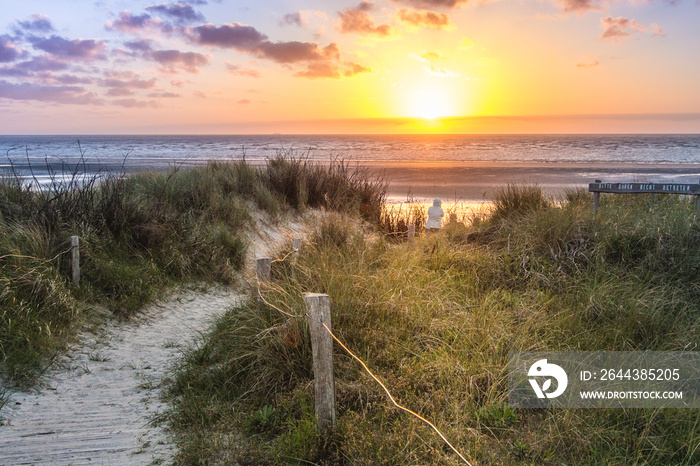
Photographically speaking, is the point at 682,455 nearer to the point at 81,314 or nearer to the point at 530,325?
the point at 530,325

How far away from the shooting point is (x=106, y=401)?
176 inches

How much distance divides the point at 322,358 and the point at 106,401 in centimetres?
248

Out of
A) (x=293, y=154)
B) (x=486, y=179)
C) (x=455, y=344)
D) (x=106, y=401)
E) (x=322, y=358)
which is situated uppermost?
(x=293, y=154)

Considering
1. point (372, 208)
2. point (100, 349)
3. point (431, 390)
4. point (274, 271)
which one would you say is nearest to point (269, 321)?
point (274, 271)

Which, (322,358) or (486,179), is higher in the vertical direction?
(486,179)

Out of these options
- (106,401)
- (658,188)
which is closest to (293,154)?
(658,188)

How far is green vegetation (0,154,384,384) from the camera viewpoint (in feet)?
17.1

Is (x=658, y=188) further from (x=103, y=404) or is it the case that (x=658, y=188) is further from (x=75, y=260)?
(x=75, y=260)

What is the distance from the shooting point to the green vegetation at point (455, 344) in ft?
10.9

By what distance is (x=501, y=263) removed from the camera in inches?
262

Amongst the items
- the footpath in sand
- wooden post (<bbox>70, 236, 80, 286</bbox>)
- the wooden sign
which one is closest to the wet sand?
the wooden sign

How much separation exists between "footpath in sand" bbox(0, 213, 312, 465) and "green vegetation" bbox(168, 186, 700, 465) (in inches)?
11.6

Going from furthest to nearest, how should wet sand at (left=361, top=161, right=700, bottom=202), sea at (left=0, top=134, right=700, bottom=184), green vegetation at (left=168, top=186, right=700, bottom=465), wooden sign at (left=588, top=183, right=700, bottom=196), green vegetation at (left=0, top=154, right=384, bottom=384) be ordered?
sea at (left=0, top=134, right=700, bottom=184) < wet sand at (left=361, top=161, right=700, bottom=202) < wooden sign at (left=588, top=183, right=700, bottom=196) < green vegetation at (left=0, top=154, right=384, bottom=384) < green vegetation at (left=168, top=186, right=700, bottom=465)

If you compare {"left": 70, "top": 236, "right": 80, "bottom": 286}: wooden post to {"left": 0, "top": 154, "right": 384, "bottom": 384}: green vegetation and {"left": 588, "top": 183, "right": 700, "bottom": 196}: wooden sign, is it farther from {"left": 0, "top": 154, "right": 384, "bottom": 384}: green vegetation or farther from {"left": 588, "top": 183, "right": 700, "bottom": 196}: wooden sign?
{"left": 588, "top": 183, "right": 700, "bottom": 196}: wooden sign
